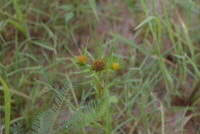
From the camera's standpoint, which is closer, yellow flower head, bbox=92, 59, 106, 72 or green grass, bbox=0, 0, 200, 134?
yellow flower head, bbox=92, 59, 106, 72

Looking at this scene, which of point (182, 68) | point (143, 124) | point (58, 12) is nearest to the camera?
point (143, 124)

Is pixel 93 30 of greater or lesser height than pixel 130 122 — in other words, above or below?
above

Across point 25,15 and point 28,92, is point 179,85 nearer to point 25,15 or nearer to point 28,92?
point 28,92

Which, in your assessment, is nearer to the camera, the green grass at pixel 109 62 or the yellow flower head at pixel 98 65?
the yellow flower head at pixel 98 65

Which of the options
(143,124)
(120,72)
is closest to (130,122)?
(143,124)
